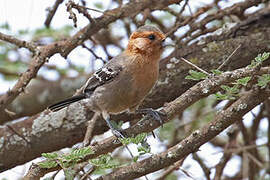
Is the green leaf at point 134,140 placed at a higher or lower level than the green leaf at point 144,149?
higher

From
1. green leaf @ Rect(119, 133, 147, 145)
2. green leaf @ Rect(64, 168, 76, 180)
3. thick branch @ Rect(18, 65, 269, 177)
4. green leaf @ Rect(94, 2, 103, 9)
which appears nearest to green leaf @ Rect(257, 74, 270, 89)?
thick branch @ Rect(18, 65, 269, 177)

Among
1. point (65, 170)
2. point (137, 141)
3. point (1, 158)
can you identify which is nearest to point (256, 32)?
point (137, 141)

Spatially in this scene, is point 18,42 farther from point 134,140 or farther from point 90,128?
point 134,140

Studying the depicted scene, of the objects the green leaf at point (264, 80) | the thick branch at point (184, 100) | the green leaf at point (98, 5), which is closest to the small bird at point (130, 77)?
the thick branch at point (184, 100)

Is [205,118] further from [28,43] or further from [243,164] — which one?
[28,43]

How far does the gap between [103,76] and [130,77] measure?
0.33 meters

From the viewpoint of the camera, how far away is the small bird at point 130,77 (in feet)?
13.2

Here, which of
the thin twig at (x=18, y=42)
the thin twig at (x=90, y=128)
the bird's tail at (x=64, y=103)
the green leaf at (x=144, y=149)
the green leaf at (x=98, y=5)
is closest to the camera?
the green leaf at (x=144, y=149)

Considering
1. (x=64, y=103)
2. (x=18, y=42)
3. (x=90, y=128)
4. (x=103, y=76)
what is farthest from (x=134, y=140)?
(x=18, y=42)

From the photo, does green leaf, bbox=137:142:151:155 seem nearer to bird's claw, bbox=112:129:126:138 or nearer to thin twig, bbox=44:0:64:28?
bird's claw, bbox=112:129:126:138

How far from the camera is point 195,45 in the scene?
4660 millimetres

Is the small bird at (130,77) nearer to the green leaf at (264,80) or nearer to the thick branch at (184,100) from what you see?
the thick branch at (184,100)

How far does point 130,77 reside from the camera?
13.3 ft

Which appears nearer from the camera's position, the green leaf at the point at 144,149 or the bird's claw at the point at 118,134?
the green leaf at the point at 144,149
